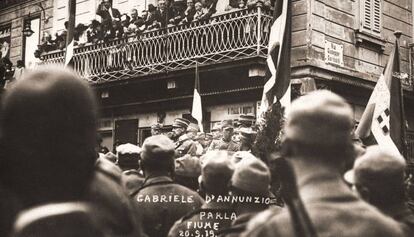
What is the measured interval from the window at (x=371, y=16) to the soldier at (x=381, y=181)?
12.8 meters

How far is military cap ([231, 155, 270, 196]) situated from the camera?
3873mm

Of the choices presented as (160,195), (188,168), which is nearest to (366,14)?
(188,168)

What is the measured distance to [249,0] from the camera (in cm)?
1427

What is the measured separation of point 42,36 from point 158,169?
57.4ft

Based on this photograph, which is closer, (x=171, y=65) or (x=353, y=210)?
(x=353, y=210)

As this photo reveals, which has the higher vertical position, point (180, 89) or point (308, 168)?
point (180, 89)

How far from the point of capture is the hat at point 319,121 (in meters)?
2.34

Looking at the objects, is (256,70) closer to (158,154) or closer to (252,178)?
(158,154)

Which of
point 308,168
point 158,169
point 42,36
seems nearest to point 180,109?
point 42,36

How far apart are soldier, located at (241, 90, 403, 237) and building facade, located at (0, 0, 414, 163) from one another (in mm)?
10928

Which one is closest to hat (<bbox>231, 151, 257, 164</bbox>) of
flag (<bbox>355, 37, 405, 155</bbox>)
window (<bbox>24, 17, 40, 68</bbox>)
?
flag (<bbox>355, 37, 405, 155</bbox>)

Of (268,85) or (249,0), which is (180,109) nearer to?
(249,0)

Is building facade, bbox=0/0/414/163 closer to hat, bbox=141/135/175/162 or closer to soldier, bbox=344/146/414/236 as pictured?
hat, bbox=141/135/175/162

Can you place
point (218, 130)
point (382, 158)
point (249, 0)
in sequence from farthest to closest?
point (249, 0) < point (218, 130) < point (382, 158)
